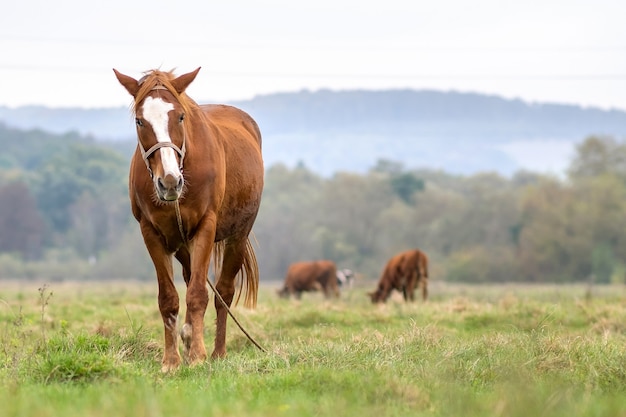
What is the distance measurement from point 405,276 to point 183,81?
64.6 feet

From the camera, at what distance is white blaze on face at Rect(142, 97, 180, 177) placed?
9570 millimetres

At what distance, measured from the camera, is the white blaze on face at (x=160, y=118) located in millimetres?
9570

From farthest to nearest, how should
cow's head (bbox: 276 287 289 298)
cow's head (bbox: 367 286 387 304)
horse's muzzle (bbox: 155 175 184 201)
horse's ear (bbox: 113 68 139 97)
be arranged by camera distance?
cow's head (bbox: 276 287 289 298) < cow's head (bbox: 367 286 387 304) < horse's ear (bbox: 113 68 139 97) < horse's muzzle (bbox: 155 175 184 201)

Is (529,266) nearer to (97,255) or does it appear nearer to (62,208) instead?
(97,255)

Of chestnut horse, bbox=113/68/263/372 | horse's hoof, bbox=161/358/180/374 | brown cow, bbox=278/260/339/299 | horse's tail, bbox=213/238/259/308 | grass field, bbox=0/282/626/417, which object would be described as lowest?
brown cow, bbox=278/260/339/299

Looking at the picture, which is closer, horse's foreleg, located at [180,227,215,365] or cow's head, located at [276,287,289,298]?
horse's foreleg, located at [180,227,215,365]

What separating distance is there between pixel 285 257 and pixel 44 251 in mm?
30064

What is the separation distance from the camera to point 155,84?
33.3ft

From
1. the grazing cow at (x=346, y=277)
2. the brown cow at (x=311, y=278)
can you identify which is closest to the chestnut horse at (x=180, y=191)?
the brown cow at (x=311, y=278)

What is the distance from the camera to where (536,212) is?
253 feet

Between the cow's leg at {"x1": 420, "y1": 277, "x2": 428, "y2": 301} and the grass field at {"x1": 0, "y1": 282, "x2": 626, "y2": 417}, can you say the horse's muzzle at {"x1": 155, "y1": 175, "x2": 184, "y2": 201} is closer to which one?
the grass field at {"x1": 0, "y1": 282, "x2": 626, "y2": 417}

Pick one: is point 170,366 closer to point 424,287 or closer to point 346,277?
point 424,287

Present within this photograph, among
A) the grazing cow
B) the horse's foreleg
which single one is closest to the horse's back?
the horse's foreleg

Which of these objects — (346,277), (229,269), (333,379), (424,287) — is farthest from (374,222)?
(333,379)
